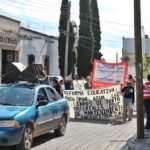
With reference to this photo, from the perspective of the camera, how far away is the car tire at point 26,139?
11.1m

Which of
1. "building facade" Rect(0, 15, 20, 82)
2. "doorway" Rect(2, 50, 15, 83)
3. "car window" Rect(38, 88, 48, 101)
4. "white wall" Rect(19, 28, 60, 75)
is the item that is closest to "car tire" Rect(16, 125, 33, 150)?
"car window" Rect(38, 88, 48, 101)

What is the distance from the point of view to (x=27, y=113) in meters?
11.4

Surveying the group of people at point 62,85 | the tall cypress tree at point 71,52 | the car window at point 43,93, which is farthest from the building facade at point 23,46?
the car window at point 43,93

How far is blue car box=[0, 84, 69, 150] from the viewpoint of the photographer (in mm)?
10805

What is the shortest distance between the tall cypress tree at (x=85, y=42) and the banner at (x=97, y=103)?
94.6 feet

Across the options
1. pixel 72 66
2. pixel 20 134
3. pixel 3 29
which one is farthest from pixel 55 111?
pixel 72 66

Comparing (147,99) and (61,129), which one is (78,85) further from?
(61,129)

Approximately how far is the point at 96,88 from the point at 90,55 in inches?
1154

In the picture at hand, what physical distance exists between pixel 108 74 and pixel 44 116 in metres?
9.37

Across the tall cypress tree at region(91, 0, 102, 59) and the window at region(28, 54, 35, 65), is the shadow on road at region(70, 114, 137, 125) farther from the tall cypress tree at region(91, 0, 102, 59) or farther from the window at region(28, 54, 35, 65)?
the tall cypress tree at region(91, 0, 102, 59)

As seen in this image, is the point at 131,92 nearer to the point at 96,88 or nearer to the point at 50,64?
the point at 96,88

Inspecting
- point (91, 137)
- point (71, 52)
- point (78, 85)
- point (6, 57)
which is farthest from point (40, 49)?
point (91, 137)

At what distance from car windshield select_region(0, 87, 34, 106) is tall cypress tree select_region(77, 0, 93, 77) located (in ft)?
118

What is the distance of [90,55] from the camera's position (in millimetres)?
49500
